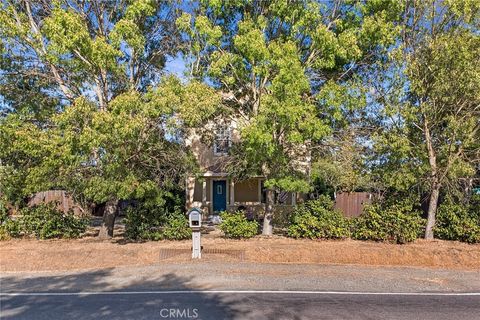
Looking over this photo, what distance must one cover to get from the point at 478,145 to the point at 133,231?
38.7ft

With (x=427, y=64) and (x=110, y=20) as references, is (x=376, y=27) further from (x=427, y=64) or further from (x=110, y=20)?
(x=110, y=20)

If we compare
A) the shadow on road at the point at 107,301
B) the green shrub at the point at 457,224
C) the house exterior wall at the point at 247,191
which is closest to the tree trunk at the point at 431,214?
the green shrub at the point at 457,224

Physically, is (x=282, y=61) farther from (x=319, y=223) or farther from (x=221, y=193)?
(x=221, y=193)

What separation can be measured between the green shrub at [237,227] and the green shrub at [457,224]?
6444mm

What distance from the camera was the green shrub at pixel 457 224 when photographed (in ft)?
46.9

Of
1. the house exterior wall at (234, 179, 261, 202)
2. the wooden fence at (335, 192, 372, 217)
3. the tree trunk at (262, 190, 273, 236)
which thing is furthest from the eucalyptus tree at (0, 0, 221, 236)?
the wooden fence at (335, 192, 372, 217)

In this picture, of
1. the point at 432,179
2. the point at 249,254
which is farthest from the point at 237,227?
the point at 432,179

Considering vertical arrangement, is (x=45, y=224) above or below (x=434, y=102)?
below

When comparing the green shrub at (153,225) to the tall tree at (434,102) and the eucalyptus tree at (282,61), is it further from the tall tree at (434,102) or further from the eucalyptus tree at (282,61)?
the tall tree at (434,102)

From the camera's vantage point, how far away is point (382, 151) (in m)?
14.2

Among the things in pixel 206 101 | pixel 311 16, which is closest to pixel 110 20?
pixel 206 101

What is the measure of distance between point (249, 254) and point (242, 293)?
13.6ft

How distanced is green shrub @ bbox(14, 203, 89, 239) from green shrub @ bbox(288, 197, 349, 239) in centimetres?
775

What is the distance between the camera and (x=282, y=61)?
12.5m
